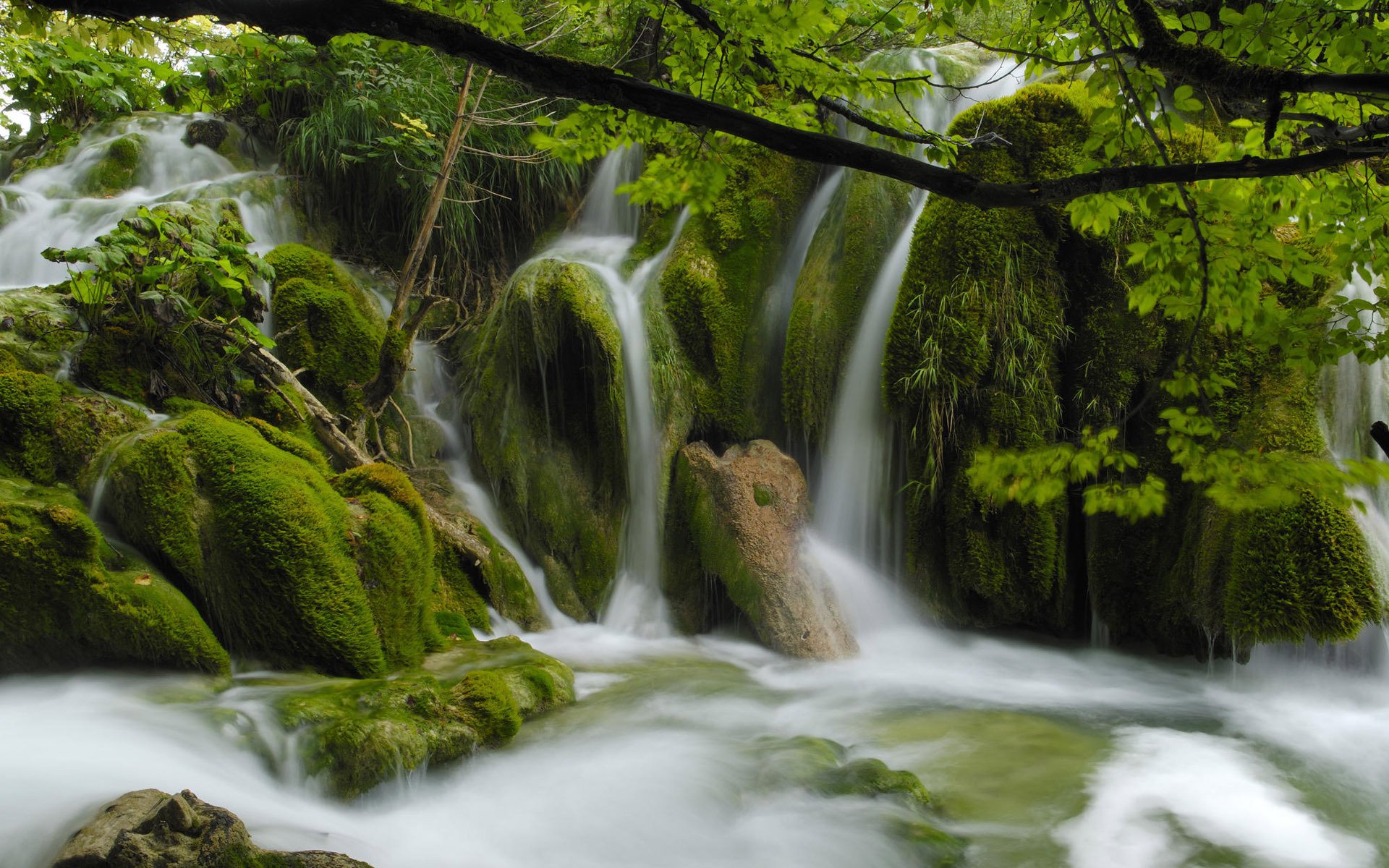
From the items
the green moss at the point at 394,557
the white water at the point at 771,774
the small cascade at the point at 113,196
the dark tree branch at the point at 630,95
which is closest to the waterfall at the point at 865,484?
the white water at the point at 771,774

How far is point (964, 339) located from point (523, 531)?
3.95m

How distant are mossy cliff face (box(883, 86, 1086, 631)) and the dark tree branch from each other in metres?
4.81

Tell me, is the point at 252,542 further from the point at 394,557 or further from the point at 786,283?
the point at 786,283

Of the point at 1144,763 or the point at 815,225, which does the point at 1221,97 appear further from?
the point at 815,225

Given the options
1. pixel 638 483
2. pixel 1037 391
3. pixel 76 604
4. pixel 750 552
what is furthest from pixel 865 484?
pixel 76 604

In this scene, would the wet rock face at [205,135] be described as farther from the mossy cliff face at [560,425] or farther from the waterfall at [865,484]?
the waterfall at [865,484]

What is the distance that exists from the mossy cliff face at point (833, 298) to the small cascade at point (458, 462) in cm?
254

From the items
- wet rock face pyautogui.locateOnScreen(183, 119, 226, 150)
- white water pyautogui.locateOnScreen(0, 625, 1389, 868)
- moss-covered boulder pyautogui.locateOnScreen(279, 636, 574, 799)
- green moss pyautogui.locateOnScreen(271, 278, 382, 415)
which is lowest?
white water pyautogui.locateOnScreen(0, 625, 1389, 868)

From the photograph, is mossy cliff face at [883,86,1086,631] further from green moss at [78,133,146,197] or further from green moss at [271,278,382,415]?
green moss at [78,133,146,197]

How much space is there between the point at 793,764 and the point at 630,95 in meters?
3.53

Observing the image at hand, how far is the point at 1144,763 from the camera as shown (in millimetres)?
4617

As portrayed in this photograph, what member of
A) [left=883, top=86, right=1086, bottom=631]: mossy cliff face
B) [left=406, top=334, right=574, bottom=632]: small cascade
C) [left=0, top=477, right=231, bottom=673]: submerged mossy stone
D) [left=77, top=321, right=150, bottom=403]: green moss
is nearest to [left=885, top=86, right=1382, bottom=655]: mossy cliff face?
[left=883, top=86, right=1086, bottom=631]: mossy cliff face

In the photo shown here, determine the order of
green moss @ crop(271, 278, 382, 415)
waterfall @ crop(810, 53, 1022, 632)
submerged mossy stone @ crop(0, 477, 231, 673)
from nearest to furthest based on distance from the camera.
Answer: submerged mossy stone @ crop(0, 477, 231, 673) → waterfall @ crop(810, 53, 1022, 632) → green moss @ crop(271, 278, 382, 415)

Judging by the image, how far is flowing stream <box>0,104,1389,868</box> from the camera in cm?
357
